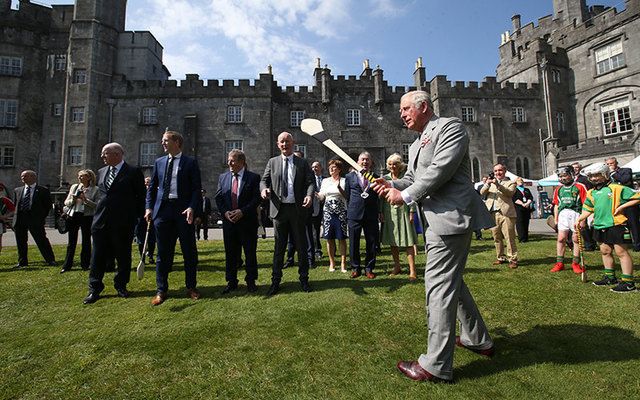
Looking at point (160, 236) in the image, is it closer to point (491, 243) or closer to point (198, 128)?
point (491, 243)

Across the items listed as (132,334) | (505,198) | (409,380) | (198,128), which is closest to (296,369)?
(409,380)

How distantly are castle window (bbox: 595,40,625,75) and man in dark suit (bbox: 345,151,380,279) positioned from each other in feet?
108

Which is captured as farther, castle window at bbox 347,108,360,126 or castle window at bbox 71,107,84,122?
castle window at bbox 347,108,360,126

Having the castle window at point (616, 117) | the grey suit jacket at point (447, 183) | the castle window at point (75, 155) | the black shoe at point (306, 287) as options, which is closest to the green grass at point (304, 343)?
the black shoe at point (306, 287)

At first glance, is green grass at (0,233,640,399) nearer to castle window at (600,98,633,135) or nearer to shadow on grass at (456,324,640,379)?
shadow on grass at (456,324,640,379)

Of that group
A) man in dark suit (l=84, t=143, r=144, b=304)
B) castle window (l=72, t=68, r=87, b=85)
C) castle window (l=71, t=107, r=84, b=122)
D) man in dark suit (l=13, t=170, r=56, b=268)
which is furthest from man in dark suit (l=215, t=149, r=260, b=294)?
castle window (l=72, t=68, r=87, b=85)

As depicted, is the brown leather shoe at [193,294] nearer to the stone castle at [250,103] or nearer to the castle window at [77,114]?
the stone castle at [250,103]

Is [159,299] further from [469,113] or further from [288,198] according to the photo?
[469,113]

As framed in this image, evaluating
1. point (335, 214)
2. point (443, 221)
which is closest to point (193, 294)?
point (335, 214)

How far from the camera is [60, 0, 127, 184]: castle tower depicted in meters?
27.7

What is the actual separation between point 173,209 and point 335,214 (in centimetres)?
313

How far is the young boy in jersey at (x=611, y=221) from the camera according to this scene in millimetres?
5281

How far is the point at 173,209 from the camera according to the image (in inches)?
204

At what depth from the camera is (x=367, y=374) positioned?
2980 mm
